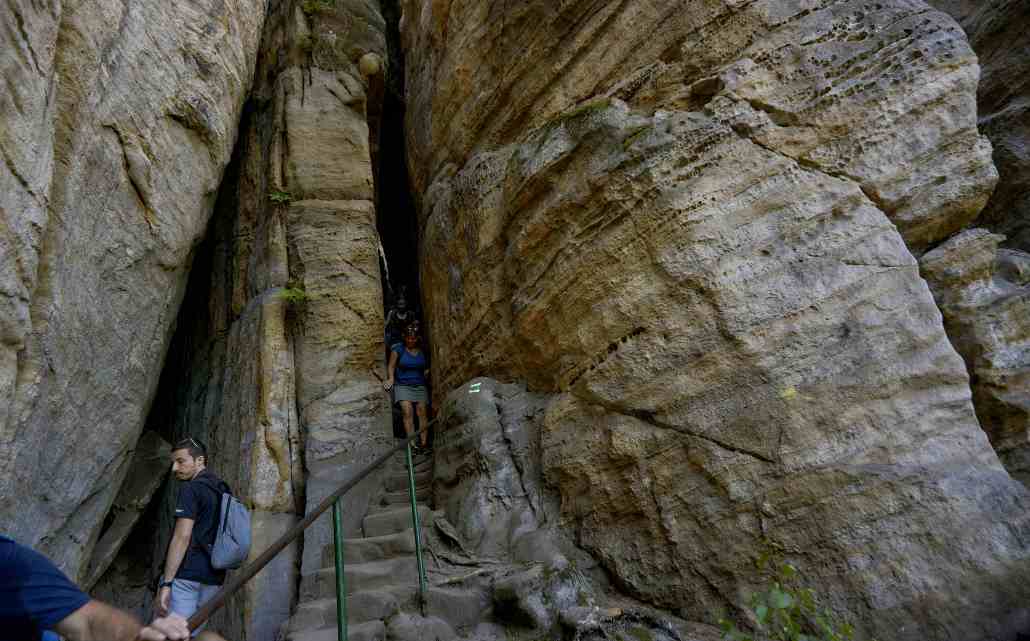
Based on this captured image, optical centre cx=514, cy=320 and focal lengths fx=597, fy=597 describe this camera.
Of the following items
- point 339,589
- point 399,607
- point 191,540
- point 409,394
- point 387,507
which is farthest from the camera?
point 409,394

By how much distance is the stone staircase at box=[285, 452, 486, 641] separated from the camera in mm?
4156

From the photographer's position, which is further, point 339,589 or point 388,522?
point 388,522

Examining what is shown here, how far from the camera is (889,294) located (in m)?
4.06

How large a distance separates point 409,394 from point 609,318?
362 cm

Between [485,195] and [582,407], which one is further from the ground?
[485,195]

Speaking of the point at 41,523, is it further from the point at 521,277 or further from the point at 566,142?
the point at 566,142

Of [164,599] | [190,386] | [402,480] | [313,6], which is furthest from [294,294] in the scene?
[313,6]

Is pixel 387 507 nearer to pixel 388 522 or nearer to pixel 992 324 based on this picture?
pixel 388 522

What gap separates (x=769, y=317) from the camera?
13.5 feet

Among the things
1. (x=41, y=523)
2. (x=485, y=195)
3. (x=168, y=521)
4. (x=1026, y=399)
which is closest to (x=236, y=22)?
Answer: (x=485, y=195)

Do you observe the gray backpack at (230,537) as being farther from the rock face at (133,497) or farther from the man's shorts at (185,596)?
the rock face at (133,497)

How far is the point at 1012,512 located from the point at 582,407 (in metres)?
2.75

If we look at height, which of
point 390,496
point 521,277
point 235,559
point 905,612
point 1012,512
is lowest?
point 905,612

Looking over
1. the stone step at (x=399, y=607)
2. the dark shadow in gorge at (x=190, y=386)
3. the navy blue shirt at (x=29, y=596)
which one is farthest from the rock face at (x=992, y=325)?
the dark shadow in gorge at (x=190, y=386)
